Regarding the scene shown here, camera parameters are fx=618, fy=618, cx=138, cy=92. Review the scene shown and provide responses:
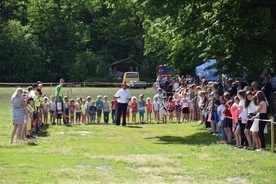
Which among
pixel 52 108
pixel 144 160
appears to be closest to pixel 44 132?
pixel 52 108

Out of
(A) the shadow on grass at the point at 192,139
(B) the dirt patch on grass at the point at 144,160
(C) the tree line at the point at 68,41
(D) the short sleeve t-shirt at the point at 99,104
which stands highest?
(C) the tree line at the point at 68,41

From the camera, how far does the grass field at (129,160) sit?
46.5 feet

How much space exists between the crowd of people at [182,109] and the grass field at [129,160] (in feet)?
2.20

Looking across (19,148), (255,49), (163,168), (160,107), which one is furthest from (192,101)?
(163,168)

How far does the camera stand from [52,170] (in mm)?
14984

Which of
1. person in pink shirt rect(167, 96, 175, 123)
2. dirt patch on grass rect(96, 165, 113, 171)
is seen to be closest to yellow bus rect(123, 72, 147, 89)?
person in pink shirt rect(167, 96, 175, 123)

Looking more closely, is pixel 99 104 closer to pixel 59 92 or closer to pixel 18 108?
pixel 59 92

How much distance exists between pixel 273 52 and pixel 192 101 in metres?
6.11

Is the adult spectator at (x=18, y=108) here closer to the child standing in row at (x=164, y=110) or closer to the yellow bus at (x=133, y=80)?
the child standing in row at (x=164, y=110)

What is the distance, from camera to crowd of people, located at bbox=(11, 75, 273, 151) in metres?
19.1

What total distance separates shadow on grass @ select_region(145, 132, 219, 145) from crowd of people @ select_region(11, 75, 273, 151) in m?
0.51

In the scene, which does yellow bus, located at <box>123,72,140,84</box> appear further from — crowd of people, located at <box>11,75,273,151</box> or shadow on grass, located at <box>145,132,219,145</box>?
shadow on grass, located at <box>145,132,219,145</box>

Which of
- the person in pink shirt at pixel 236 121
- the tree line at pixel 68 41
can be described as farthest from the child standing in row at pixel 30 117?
the tree line at pixel 68 41

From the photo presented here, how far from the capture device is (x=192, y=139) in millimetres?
22875
